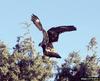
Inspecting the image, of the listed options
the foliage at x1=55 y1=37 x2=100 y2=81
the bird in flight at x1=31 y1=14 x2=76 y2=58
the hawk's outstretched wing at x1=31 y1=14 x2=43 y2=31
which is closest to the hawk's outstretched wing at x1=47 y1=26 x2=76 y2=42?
the bird in flight at x1=31 y1=14 x2=76 y2=58

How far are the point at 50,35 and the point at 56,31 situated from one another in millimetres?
141

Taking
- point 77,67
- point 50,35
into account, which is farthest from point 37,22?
point 77,67

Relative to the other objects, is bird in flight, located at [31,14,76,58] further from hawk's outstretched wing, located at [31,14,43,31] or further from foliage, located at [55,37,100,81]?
foliage, located at [55,37,100,81]

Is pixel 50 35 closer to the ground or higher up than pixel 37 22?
closer to the ground

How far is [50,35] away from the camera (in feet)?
19.0

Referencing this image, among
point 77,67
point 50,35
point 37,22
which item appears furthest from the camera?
point 77,67

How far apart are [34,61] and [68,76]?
10344 millimetres

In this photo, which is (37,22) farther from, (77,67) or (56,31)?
(77,67)

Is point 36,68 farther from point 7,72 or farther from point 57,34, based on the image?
point 57,34

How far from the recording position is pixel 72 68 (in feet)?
290

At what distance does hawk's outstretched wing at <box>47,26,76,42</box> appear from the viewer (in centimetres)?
560

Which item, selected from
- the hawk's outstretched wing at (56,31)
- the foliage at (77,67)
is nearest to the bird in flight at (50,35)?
the hawk's outstretched wing at (56,31)

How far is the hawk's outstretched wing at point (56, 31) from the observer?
5600mm

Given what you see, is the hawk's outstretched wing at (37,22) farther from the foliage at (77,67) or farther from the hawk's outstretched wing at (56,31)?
the foliage at (77,67)
